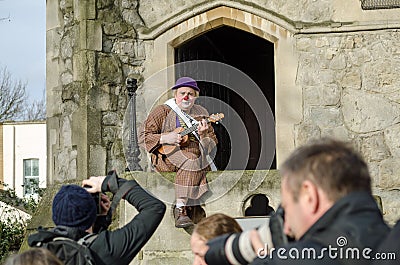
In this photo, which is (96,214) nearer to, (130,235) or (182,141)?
(130,235)

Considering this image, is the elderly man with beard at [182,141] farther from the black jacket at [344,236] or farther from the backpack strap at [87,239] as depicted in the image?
the black jacket at [344,236]

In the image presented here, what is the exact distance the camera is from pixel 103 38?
8.34 metres

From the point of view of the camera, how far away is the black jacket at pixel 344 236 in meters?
2.19

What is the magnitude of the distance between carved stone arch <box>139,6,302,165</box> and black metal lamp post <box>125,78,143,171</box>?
0.51m

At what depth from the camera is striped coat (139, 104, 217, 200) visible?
6.82 metres

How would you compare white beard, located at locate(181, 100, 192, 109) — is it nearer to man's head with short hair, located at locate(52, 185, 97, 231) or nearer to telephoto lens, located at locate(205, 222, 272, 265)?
man's head with short hair, located at locate(52, 185, 97, 231)

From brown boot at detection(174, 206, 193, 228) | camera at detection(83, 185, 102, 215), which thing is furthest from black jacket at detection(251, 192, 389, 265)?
brown boot at detection(174, 206, 193, 228)

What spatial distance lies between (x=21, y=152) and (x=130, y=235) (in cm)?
3106

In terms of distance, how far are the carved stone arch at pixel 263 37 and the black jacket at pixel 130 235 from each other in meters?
4.53

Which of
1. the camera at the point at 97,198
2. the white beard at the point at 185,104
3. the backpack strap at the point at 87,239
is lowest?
the backpack strap at the point at 87,239

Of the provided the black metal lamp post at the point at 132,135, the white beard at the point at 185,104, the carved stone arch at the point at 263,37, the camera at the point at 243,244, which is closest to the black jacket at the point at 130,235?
the camera at the point at 243,244

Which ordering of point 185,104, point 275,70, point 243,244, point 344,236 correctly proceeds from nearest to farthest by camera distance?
1. point 344,236
2. point 243,244
3. point 185,104
4. point 275,70

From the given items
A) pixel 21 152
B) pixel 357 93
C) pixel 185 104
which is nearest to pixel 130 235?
pixel 185 104

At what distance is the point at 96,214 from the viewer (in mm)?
3604
